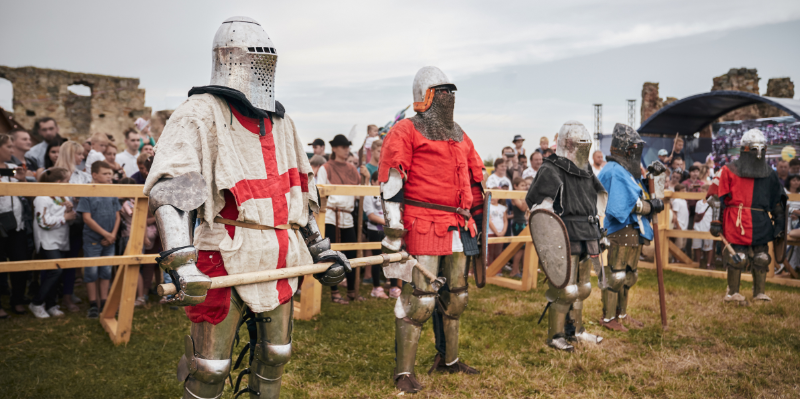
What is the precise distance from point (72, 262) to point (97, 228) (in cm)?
118

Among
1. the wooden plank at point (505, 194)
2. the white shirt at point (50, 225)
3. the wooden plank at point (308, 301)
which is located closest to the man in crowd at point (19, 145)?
the white shirt at point (50, 225)

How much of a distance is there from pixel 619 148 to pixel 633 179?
331mm

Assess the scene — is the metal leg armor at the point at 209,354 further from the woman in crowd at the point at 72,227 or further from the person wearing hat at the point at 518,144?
the person wearing hat at the point at 518,144

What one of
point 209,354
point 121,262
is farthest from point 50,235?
point 209,354

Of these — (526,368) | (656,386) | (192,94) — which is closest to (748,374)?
(656,386)

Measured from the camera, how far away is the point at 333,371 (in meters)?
3.89

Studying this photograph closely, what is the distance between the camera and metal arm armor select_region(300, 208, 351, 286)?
7.82 feet

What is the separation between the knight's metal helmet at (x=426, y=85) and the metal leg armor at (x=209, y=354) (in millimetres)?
1946

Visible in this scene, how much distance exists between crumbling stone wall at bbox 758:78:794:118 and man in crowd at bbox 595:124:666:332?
52.5 feet

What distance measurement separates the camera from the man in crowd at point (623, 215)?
505cm

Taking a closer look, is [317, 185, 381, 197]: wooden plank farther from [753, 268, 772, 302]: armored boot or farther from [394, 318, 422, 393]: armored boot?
[753, 268, 772, 302]: armored boot

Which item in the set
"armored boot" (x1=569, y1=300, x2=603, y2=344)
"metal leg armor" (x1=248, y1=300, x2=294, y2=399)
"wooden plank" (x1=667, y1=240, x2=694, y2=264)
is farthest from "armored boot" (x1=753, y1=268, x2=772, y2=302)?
"metal leg armor" (x1=248, y1=300, x2=294, y2=399)

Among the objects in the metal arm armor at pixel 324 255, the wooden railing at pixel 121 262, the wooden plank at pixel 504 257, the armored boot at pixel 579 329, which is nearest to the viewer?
the metal arm armor at pixel 324 255

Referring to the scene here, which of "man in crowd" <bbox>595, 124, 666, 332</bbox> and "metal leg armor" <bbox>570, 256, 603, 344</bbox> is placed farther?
"man in crowd" <bbox>595, 124, 666, 332</bbox>
